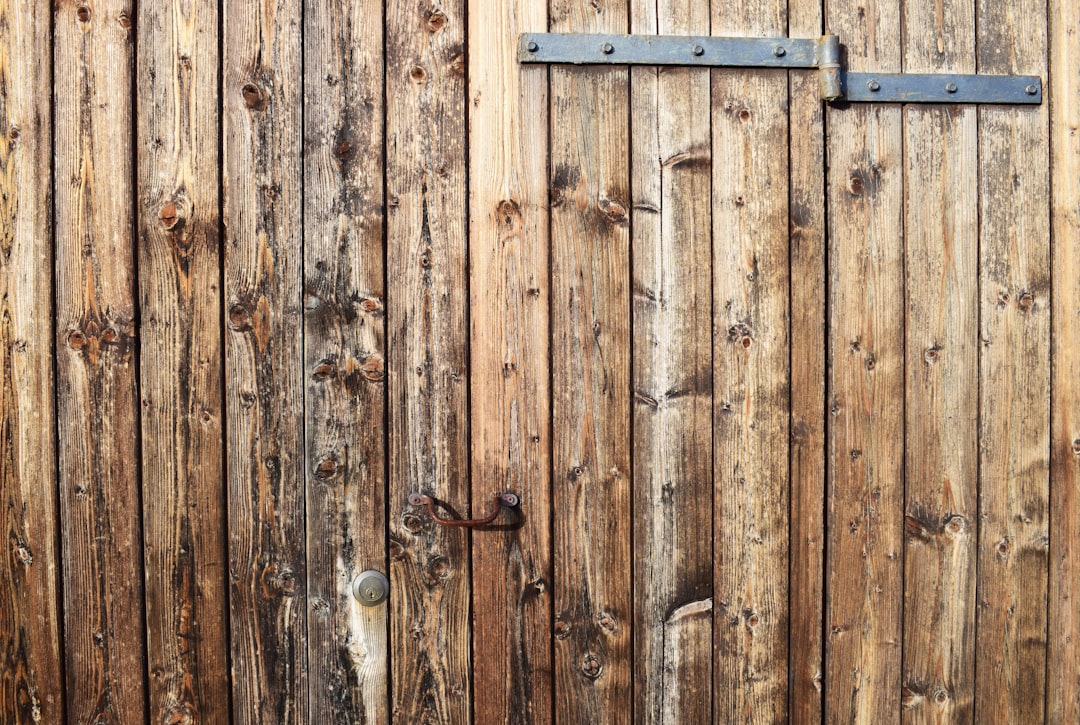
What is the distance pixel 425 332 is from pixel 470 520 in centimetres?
39

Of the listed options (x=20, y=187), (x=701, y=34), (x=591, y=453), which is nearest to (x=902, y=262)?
(x=701, y=34)

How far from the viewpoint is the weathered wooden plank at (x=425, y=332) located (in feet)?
4.77

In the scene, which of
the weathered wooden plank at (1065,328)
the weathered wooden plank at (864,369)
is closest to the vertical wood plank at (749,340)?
the weathered wooden plank at (864,369)

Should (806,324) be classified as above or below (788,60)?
below

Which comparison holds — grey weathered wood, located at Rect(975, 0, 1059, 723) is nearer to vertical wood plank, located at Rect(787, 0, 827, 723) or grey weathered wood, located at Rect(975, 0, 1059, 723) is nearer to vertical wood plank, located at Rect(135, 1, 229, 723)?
→ vertical wood plank, located at Rect(787, 0, 827, 723)

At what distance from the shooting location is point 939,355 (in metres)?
1.54

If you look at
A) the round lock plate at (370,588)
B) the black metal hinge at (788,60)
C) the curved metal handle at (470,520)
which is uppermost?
the black metal hinge at (788,60)

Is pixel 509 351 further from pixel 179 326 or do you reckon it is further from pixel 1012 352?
pixel 1012 352

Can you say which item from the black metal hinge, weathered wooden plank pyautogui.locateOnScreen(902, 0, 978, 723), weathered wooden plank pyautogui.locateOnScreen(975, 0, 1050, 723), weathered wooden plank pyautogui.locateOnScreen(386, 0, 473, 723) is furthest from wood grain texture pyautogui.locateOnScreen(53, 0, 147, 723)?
weathered wooden plank pyautogui.locateOnScreen(975, 0, 1050, 723)

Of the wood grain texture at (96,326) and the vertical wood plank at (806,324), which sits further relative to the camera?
the vertical wood plank at (806,324)

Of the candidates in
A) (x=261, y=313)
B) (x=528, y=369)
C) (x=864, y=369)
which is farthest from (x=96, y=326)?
(x=864, y=369)

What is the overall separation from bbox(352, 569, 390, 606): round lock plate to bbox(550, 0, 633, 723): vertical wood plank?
13.9 inches

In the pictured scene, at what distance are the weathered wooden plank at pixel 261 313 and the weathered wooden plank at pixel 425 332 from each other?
0.20 m

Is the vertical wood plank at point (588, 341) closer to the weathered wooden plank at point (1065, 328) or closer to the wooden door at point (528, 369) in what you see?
the wooden door at point (528, 369)
